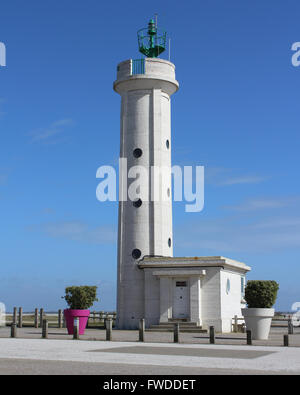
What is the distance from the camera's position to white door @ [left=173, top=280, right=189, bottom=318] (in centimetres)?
3631

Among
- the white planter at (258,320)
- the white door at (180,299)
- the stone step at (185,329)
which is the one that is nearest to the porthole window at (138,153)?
the white door at (180,299)

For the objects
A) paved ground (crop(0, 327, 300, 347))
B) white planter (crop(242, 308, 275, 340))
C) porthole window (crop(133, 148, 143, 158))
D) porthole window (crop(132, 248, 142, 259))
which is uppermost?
porthole window (crop(133, 148, 143, 158))

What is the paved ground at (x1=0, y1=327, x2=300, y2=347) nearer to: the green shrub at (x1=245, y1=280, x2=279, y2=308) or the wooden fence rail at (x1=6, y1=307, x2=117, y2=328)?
the green shrub at (x1=245, y1=280, x2=279, y2=308)

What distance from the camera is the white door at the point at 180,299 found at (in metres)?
36.3

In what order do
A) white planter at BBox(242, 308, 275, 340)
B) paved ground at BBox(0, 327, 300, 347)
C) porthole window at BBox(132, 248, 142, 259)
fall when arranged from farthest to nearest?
porthole window at BBox(132, 248, 142, 259) → white planter at BBox(242, 308, 275, 340) → paved ground at BBox(0, 327, 300, 347)

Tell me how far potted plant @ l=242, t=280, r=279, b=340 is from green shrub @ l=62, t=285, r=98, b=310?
8.69 m

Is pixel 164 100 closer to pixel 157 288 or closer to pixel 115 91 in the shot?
pixel 115 91

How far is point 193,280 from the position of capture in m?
36.2

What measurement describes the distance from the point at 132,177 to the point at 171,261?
653 centimetres

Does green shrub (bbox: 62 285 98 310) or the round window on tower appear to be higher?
the round window on tower

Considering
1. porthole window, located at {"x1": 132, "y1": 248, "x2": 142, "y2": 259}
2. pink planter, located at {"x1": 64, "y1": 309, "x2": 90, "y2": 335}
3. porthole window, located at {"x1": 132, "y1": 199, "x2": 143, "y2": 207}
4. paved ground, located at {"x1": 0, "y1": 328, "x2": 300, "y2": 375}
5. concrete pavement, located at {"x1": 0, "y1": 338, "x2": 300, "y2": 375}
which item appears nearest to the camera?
paved ground, located at {"x1": 0, "y1": 328, "x2": 300, "y2": 375}

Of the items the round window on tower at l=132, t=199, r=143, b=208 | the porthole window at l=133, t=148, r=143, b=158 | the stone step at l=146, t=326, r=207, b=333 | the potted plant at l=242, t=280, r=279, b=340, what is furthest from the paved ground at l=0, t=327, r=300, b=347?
the porthole window at l=133, t=148, r=143, b=158

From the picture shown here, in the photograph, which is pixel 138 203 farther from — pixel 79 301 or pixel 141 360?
pixel 141 360
